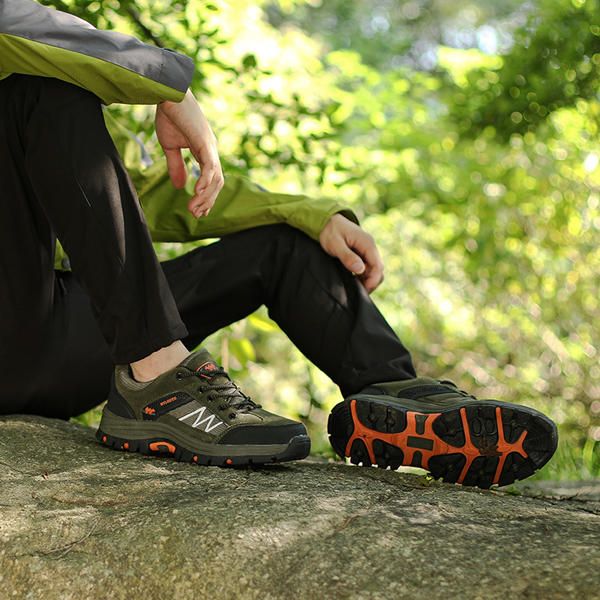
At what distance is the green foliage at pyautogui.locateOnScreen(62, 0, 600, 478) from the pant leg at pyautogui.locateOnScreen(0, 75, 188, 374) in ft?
4.99

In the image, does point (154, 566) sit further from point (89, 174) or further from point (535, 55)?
point (535, 55)

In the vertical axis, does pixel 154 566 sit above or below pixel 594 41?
below

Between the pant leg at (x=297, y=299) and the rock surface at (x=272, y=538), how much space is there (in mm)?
381

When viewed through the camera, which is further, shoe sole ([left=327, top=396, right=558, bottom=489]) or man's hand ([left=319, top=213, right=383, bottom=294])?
man's hand ([left=319, top=213, right=383, bottom=294])

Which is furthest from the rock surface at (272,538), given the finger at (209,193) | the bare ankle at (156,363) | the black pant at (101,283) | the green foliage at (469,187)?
the green foliage at (469,187)

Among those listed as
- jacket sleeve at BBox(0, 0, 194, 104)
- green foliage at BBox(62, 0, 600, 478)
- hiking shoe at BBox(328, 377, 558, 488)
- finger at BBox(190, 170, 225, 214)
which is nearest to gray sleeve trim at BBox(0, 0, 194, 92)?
jacket sleeve at BBox(0, 0, 194, 104)

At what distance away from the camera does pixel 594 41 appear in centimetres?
448

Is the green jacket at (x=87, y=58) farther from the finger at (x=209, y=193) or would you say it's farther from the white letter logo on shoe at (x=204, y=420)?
the white letter logo on shoe at (x=204, y=420)

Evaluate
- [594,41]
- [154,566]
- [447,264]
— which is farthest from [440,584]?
[447,264]

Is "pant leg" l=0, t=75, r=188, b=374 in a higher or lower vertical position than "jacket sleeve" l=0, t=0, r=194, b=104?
lower

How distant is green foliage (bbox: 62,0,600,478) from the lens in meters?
3.79

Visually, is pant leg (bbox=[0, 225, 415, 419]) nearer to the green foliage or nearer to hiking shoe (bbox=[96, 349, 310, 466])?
hiking shoe (bbox=[96, 349, 310, 466])

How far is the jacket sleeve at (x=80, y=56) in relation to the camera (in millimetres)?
1597

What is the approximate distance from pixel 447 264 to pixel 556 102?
5.32 feet
